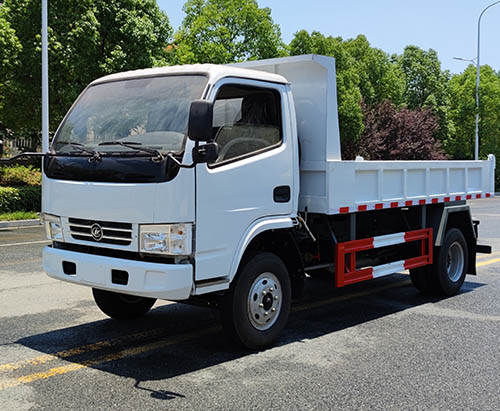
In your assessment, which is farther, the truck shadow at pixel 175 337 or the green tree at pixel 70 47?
the green tree at pixel 70 47

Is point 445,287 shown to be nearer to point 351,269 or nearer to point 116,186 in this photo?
point 351,269

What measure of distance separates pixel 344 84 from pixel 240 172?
35250mm

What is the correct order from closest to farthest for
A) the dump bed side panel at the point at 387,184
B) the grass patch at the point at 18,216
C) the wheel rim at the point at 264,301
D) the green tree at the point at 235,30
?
the wheel rim at the point at 264,301 → the dump bed side panel at the point at 387,184 → the grass patch at the point at 18,216 → the green tree at the point at 235,30

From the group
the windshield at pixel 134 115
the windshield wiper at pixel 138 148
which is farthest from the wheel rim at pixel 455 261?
the windshield wiper at pixel 138 148

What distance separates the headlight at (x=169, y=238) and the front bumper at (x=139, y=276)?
0.37 ft

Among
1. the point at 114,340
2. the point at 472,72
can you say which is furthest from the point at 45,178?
the point at 472,72

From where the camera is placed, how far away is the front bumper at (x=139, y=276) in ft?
15.7

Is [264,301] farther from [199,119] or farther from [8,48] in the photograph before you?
[8,48]

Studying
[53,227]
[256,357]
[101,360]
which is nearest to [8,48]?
[53,227]

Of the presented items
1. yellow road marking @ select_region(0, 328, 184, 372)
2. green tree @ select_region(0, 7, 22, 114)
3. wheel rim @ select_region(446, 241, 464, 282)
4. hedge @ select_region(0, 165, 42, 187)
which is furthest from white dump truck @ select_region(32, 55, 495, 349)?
hedge @ select_region(0, 165, 42, 187)

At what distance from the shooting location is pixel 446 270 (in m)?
7.98

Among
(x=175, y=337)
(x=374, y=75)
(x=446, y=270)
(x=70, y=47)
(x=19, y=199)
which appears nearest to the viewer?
(x=175, y=337)

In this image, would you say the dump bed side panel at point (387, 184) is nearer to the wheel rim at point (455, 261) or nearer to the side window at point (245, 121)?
the wheel rim at point (455, 261)

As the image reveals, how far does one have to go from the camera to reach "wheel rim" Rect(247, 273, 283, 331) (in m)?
5.49
